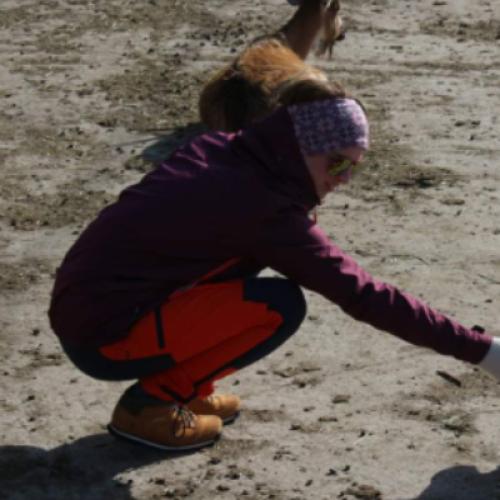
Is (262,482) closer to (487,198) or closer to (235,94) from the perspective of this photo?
(235,94)

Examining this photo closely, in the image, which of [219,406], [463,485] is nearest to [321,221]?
[219,406]

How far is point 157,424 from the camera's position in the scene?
4.27 m

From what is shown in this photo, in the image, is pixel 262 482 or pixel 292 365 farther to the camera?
pixel 292 365

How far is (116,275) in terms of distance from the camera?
4.04 m

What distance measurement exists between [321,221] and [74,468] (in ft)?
7.00

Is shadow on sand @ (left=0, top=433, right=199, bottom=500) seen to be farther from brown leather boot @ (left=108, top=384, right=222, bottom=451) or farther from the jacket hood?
the jacket hood

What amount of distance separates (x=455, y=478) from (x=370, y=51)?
4.61 metres

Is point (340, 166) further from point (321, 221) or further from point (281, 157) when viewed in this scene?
point (321, 221)

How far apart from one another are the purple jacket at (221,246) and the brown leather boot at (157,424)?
0.28 metres

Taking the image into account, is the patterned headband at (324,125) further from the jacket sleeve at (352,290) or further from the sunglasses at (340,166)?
the jacket sleeve at (352,290)

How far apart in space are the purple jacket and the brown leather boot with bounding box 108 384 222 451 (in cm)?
28

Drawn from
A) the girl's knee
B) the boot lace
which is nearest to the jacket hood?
the girl's knee

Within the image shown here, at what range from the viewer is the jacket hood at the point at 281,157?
392 centimetres

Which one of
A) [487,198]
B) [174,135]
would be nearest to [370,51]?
[174,135]
